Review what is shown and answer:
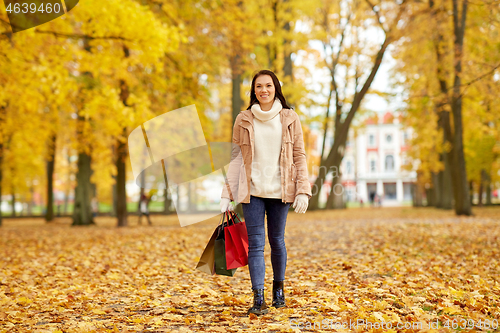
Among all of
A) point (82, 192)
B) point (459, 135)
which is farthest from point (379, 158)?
point (82, 192)

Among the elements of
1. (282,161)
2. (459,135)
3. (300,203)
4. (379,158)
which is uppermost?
(379,158)

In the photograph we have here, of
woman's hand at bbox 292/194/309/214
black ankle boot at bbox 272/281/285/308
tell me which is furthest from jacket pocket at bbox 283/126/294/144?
black ankle boot at bbox 272/281/285/308

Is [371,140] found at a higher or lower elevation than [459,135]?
higher

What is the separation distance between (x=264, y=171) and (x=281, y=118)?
1.52 ft

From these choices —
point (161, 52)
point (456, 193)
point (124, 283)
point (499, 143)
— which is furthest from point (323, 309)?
point (499, 143)

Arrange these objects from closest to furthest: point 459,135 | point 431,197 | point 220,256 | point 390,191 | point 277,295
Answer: point 220,256 < point 277,295 < point 459,135 < point 431,197 < point 390,191

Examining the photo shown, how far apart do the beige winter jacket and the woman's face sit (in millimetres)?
140

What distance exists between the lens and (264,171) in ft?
11.6

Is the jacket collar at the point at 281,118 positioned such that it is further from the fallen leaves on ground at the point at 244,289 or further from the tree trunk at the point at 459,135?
the tree trunk at the point at 459,135

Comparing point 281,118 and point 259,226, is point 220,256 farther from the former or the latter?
point 281,118

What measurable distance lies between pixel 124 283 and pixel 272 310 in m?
2.34

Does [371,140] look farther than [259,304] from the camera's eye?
Yes

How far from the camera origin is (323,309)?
3762mm

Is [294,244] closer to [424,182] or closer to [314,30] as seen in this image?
[314,30]
